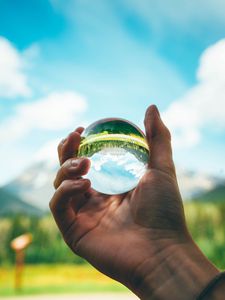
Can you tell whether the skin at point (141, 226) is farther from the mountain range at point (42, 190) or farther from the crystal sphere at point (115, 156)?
the mountain range at point (42, 190)

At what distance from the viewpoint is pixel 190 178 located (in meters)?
12.5

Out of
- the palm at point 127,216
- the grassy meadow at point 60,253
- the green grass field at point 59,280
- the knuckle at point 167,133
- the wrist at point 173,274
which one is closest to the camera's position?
the wrist at point 173,274

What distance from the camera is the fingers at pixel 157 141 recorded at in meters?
1.77

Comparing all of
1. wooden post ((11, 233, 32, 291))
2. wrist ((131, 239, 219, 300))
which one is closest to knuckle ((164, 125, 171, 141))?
wrist ((131, 239, 219, 300))

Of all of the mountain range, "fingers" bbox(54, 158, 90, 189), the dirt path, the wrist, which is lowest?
the wrist

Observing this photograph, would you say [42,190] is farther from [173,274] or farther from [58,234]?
[173,274]

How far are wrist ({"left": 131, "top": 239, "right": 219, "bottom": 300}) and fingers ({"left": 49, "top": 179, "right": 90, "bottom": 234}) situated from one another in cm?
36

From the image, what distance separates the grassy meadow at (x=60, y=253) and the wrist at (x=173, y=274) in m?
9.00

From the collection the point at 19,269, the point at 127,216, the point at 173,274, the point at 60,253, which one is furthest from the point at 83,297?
the point at 173,274

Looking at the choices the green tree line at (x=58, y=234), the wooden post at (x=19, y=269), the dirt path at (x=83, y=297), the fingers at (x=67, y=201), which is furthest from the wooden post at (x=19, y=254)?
the fingers at (x=67, y=201)

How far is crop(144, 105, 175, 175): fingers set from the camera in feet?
5.81

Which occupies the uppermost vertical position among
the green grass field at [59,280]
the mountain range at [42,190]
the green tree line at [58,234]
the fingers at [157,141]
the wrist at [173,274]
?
the mountain range at [42,190]

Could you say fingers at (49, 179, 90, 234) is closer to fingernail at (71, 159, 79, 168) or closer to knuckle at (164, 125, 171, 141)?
fingernail at (71, 159, 79, 168)

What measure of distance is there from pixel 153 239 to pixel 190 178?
36.5 ft
